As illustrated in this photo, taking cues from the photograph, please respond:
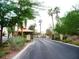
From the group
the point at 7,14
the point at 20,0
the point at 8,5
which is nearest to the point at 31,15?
the point at 20,0

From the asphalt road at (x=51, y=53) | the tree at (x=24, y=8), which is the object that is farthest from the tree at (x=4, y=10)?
the asphalt road at (x=51, y=53)

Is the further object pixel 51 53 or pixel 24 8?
pixel 24 8

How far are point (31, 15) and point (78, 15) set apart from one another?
102 feet

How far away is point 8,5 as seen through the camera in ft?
87.9

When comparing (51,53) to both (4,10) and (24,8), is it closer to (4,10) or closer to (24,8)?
(4,10)

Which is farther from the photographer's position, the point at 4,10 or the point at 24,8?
the point at 24,8

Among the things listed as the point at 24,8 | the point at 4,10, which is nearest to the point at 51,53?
the point at 4,10

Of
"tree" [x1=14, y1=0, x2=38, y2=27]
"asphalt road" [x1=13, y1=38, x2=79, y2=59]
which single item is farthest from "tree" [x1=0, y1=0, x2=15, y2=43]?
"asphalt road" [x1=13, y1=38, x2=79, y2=59]

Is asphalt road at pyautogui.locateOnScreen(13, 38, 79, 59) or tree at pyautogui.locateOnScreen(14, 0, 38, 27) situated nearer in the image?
→ asphalt road at pyautogui.locateOnScreen(13, 38, 79, 59)

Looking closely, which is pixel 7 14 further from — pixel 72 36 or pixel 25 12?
pixel 72 36

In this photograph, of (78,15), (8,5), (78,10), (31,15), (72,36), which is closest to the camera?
(8,5)

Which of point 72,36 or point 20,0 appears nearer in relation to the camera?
point 20,0

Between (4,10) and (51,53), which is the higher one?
(4,10)

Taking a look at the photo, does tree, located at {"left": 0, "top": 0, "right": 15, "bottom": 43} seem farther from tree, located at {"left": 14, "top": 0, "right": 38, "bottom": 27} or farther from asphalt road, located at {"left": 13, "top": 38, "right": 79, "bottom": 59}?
asphalt road, located at {"left": 13, "top": 38, "right": 79, "bottom": 59}
